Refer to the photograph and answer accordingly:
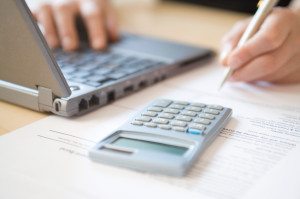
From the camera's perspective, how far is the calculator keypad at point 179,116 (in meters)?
0.47

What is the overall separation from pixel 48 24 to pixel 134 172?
536mm

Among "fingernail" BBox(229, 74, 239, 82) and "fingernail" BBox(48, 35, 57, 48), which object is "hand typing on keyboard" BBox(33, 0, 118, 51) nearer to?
"fingernail" BBox(48, 35, 57, 48)

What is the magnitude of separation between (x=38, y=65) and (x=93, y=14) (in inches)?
16.1

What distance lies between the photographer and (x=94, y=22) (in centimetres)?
87

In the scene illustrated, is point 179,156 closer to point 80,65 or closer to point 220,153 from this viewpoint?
point 220,153

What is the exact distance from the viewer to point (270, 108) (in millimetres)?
599

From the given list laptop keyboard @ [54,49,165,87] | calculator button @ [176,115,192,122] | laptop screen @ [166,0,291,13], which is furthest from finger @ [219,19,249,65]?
laptop screen @ [166,0,291,13]

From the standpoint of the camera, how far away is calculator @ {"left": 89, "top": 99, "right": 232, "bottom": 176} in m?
0.41

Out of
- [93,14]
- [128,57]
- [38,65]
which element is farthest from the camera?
[93,14]

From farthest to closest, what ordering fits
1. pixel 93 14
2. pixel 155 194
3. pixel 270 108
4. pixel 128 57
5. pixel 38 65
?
pixel 93 14
pixel 128 57
pixel 270 108
pixel 38 65
pixel 155 194

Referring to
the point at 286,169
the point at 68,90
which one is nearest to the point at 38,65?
the point at 68,90

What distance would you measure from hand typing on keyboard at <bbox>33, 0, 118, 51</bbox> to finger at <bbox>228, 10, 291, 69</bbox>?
289 millimetres

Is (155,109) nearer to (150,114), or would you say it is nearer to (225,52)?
(150,114)

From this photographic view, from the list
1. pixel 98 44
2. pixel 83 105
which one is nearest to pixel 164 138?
pixel 83 105
